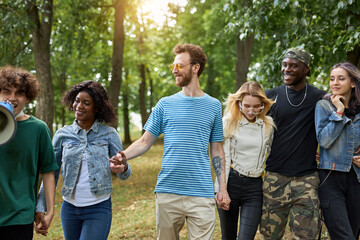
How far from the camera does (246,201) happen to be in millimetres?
4281

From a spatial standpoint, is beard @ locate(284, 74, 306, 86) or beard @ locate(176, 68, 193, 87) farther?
beard @ locate(284, 74, 306, 86)

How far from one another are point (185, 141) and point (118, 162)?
67 cm

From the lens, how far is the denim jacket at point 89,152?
3.62 m

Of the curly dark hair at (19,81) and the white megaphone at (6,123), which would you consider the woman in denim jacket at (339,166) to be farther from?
the white megaphone at (6,123)

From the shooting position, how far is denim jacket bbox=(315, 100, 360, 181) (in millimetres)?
4098

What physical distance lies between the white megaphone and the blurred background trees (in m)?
1.98

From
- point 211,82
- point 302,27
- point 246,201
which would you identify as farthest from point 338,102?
point 211,82

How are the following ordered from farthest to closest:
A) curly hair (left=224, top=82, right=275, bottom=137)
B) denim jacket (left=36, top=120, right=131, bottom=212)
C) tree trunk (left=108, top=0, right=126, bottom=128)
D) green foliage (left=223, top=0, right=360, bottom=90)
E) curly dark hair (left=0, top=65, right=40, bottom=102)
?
tree trunk (left=108, top=0, right=126, bottom=128) < green foliage (left=223, top=0, right=360, bottom=90) < curly hair (left=224, top=82, right=275, bottom=137) < denim jacket (left=36, top=120, right=131, bottom=212) < curly dark hair (left=0, top=65, right=40, bottom=102)

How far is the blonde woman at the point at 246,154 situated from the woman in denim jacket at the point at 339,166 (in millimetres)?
564

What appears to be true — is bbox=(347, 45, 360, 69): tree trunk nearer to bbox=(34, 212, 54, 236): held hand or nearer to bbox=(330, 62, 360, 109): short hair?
bbox=(330, 62, 360, 109): short hair

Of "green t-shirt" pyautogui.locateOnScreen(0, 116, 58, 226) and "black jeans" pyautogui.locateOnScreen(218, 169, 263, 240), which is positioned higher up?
"green t-shirt" pyautogui.locateOnScreen(0, 116, 58, 226)

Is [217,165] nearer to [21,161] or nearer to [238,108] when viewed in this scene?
[238,108]

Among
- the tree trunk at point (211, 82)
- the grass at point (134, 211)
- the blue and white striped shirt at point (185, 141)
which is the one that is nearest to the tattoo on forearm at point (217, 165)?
the blue and white striped shirt at point (185, 141)

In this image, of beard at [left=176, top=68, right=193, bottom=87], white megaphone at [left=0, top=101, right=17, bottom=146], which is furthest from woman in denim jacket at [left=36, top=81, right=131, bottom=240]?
white megaphone at [left=0, top=101, right=17, bottom=146]
